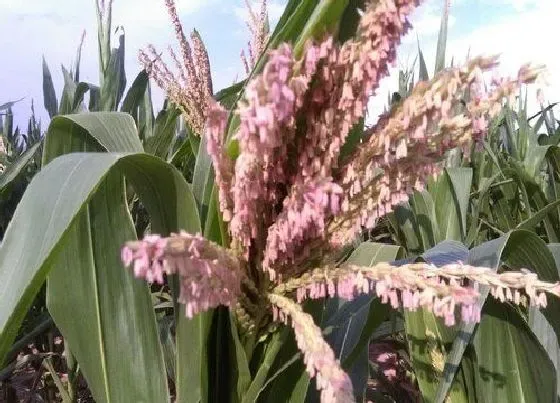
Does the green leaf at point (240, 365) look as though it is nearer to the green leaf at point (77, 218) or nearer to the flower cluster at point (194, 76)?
the green leaf at point (77, 218)

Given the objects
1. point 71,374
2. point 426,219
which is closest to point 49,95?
point 71,374

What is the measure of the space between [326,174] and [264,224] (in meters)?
0.06

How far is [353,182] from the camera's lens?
0.42 meters

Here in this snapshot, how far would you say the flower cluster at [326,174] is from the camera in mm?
354

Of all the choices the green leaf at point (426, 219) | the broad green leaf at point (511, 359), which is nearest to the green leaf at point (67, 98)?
the green leaf at point (426, 219)

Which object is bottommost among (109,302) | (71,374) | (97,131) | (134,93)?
(71,374)

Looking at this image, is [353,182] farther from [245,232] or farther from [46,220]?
[46,220]

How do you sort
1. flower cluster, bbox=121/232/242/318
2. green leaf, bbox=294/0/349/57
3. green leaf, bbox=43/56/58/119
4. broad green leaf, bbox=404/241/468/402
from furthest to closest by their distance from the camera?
green leaf, bbox=43/56/58/119 < broad green leaf, bbox=404/241/468/402 < green leaf, bbox=294/0/349/57 < flower cluster, bbox=121/232/242/318

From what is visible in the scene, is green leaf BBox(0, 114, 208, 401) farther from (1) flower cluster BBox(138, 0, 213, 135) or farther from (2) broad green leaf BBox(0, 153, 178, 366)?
(1) flower cluster BBox(138, 0, 213, 135)

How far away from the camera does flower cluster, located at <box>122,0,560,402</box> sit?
0.35 meters

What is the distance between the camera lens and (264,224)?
1.45ft

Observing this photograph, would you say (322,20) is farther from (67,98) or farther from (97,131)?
(67,98)

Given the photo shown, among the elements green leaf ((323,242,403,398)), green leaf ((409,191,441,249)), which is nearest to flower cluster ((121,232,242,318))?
green leaf ((323,242,403,398))

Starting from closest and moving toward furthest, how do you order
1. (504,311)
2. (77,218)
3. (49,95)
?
(77,218) → (504,311) → (49,95)
